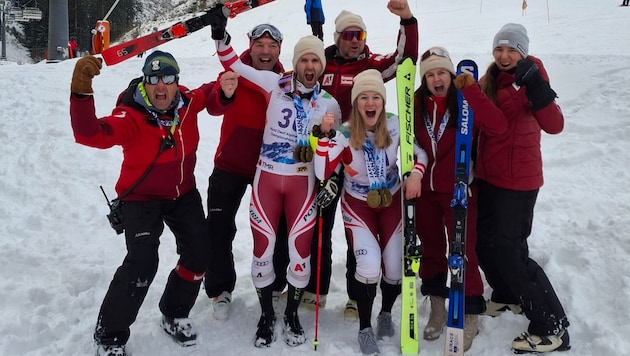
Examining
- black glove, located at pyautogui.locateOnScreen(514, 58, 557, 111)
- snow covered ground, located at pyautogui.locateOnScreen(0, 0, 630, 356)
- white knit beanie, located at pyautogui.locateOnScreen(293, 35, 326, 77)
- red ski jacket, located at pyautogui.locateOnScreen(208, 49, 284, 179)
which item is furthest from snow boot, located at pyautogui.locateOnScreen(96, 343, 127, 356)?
black glove, located at pyautogui.locateOnScreen(514, 58, 557, 111)

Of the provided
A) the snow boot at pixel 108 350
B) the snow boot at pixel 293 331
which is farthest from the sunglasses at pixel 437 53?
the snow boot at pixel 108 350

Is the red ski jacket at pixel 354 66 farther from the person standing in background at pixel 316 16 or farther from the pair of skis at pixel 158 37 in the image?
the pair of skis at pixel 158 37

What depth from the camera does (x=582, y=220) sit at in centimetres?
437

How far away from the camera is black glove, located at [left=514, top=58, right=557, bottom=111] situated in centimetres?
287

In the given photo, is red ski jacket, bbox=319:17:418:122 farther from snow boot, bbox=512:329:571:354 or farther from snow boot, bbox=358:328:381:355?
snow boot, bbox=512:329:571:354

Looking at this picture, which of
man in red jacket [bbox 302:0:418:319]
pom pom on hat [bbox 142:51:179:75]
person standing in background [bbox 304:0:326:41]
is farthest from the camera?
person standing in background [bbox 304:0:326:41]

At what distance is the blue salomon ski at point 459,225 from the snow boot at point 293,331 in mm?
1029

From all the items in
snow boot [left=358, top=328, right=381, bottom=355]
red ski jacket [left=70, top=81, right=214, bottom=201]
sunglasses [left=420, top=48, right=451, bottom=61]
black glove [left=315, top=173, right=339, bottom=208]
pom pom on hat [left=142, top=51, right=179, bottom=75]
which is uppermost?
sunglasses [left=420, top=48, right=451, bottom=61]

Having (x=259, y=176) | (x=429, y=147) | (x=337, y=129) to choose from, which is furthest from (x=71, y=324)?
(x=429, y=147)

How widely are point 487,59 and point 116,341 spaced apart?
34.9 ft

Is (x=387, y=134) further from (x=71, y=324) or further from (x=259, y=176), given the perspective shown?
(x=71, y=324)

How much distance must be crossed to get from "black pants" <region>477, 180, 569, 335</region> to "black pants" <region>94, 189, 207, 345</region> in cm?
209

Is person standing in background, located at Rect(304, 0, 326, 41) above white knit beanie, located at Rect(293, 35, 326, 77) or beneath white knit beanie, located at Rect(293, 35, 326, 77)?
above

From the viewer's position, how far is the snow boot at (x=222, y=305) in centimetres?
373
